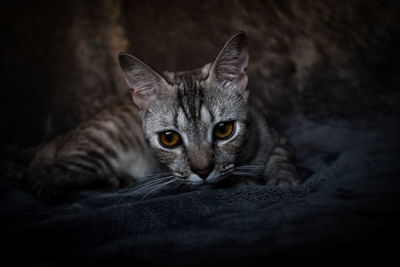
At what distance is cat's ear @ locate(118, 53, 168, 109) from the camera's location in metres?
1.32

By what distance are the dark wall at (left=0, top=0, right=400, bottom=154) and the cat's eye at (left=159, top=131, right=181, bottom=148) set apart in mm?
1013

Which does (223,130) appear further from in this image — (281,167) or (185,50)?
(185,50)

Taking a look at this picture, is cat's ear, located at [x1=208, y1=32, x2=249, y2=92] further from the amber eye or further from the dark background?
the dark background

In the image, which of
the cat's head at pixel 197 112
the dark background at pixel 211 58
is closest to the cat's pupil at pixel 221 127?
the cat's head at pixel 197 112

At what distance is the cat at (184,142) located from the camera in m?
1.23

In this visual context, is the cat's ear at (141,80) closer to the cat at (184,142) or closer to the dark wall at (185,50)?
the cat at (184,142)

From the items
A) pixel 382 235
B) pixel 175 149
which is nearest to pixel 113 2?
pixel 175 149

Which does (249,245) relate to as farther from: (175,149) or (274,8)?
(274,8)

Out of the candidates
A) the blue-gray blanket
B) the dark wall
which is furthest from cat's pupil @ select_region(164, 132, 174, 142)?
the dark wall

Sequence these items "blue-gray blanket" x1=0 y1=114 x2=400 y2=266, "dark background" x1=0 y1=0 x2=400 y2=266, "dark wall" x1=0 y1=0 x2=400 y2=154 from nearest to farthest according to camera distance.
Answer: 1. "blue-gray blanket" x1=0 y1=114 x2=400 y2=266
2. "dark background" x1=0 y1=0 x2=400 y2=266
3. "dark wall" x1=0 y1=0 x2=400 y2=154

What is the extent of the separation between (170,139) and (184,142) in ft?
0.27

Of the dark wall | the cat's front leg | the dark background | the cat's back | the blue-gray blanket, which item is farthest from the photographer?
the dark wall

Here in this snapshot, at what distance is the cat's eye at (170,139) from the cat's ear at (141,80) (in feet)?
0.70

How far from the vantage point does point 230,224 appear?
88 cm
